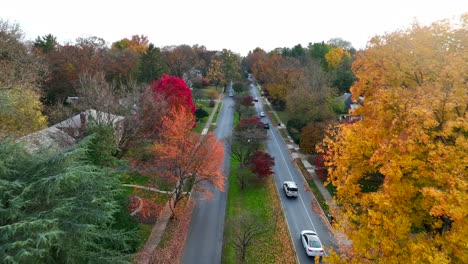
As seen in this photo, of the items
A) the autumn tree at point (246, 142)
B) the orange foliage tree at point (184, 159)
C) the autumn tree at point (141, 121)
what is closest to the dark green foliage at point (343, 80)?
the autumn tree at point (246, 142)

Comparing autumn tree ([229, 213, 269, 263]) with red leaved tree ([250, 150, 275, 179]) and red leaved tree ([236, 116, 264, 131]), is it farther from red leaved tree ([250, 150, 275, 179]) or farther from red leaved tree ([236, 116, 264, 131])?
red leaved tree ([236, 116, 264, 131])

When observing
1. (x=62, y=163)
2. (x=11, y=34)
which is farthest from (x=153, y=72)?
(x=62, y=163)

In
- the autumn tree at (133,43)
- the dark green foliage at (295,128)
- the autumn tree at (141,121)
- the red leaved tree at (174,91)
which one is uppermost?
the autumn tree at (133,43)

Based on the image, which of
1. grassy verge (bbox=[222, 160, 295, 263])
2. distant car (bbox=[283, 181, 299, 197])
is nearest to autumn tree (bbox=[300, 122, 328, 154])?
grassy verge (bbox=[222, 160, 295, 263])

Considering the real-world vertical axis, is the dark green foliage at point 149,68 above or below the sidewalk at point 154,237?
above

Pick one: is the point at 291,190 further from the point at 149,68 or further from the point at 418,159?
the point at 149,68

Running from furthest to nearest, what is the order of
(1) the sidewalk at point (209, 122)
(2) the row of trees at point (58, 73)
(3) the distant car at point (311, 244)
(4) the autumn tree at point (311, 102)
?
(1) the sidewalk at point (209, 122) → (4) the autumn tree at point (311, 102) → (2) the row of trees at point (58, 73) → (3) the distant car at point (311, 244)

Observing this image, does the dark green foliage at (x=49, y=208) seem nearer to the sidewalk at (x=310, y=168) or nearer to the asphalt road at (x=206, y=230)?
the asphalt road at (x=206, y=230)
